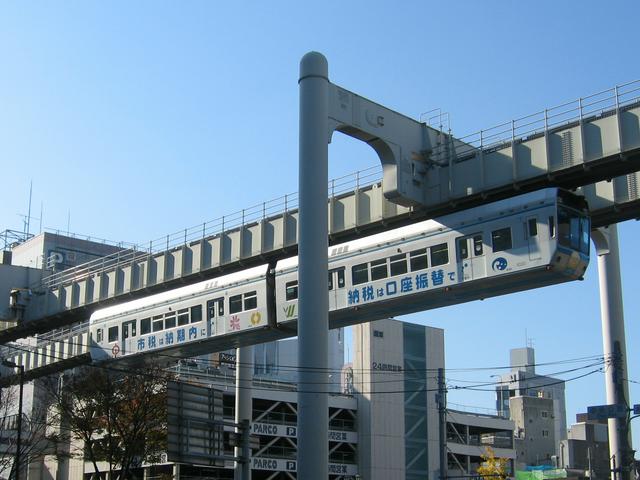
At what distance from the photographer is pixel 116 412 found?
46.0 meters

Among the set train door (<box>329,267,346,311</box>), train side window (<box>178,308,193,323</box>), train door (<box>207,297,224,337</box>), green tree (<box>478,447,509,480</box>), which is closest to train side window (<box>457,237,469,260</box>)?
train door (<box>329,267,346,311</box>)

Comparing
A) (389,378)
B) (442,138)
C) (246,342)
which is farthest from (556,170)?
(389,378)

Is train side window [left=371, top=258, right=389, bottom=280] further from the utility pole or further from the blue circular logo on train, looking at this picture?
the utility pole

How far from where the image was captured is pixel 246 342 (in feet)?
138

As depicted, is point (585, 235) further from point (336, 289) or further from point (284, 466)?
point (284, 466)

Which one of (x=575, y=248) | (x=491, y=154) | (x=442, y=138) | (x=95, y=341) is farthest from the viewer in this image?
(x=95, y=341)

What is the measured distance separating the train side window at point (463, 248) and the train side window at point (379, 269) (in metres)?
3.18

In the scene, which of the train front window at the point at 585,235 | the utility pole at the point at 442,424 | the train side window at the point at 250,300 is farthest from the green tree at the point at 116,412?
the train front window at the point at 585,235

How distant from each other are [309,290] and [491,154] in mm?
8257

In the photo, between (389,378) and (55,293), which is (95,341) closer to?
(55,293)

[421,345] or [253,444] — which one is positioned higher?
[421,345]

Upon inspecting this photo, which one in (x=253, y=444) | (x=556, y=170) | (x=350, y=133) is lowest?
(x=253, y=444)

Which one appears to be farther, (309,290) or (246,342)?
(246,342)

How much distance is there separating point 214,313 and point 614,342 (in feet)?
55.4
